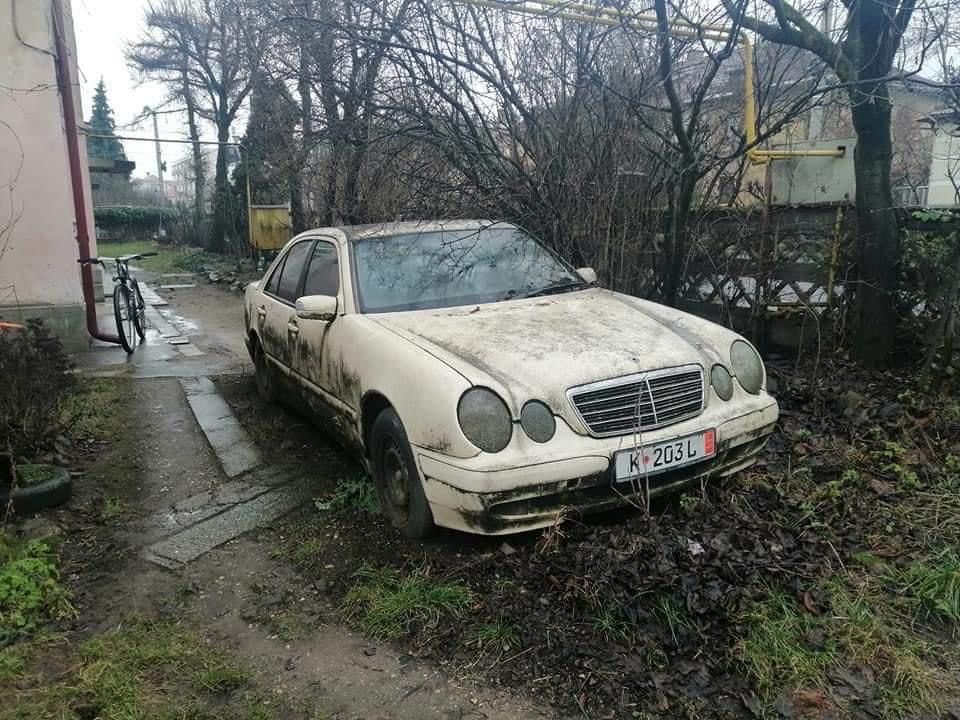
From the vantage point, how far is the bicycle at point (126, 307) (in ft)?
27.3

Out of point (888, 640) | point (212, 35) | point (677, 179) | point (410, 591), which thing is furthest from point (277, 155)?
point (212, 35)

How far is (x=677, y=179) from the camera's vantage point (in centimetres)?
561

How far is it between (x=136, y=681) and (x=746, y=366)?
3.12 m

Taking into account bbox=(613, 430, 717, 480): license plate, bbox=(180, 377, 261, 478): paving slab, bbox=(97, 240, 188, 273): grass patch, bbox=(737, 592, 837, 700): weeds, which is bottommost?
bbox=(180, 377, 261, 478): paving slab

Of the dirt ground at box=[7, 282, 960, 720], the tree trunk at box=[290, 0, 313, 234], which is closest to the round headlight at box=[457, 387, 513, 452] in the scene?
the dirt ground at box=[7, 282, 960, 720]

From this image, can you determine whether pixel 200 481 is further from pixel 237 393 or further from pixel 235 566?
pixel 237 393

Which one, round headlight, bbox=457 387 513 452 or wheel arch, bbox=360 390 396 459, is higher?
round headlight, bbox=457 387 513 452

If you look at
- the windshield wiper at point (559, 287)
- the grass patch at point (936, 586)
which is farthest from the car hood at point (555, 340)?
the grass patch at point (936, 586)

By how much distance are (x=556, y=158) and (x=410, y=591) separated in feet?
13.3

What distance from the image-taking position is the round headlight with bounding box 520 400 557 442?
10.4 ft

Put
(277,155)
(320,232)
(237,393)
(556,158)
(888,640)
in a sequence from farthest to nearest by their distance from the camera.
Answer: (277,155)
(237,393)
(556,158)
(320,232)
(888,640)

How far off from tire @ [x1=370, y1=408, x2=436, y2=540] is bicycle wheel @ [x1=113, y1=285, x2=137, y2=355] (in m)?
5.69

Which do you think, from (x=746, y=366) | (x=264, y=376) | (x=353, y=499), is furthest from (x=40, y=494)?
(x=746, y=366)

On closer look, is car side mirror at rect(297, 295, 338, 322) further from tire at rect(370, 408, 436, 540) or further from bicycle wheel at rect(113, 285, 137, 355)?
→ bicycle wheel at rect(113, 285, 137, 355)
